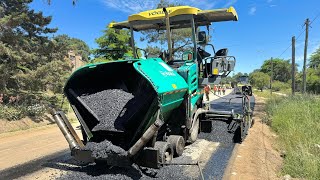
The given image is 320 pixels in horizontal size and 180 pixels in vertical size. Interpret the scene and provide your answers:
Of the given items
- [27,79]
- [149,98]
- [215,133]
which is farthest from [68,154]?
[27,79]

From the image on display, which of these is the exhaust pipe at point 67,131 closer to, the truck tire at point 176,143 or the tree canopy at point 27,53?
the truck tire at point 176,143

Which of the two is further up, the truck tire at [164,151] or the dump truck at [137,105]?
the dump truck at [137,105]

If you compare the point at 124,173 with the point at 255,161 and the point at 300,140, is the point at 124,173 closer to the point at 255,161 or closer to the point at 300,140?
the point at 255,161

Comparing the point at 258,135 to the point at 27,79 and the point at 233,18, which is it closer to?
the point at 233,18

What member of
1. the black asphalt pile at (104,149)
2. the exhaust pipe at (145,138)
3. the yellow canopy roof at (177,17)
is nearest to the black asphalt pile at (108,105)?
the black asphalt pile at (104,149)

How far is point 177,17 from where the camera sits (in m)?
6.64

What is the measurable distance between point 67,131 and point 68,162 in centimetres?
99

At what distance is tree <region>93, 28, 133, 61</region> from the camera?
20531 mm

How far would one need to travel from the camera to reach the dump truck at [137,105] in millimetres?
5000

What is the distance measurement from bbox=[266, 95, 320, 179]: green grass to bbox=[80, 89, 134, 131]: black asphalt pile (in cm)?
335

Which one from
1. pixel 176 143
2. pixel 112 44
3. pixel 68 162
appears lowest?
pixel 68 162

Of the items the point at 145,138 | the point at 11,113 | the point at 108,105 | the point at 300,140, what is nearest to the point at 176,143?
the point at 145,138

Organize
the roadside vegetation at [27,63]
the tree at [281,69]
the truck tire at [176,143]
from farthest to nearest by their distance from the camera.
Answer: the tree at [281,69] < the roadside vegetation at [27,63] < the truck tire at [176,143]

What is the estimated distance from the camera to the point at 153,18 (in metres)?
7.05
